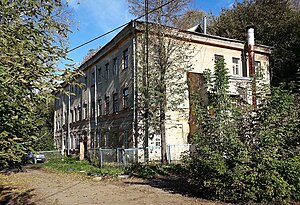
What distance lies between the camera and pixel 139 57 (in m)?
22.4

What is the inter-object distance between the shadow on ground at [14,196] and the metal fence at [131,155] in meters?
7.27

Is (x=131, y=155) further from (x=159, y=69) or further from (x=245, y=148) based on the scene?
(x=245, y=148)

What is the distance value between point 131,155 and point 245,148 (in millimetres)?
11706

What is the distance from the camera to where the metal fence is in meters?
19.8

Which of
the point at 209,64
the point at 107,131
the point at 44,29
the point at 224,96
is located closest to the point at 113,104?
the point at 107,131

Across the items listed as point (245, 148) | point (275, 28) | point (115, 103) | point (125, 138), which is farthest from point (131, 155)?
point (275, 28)

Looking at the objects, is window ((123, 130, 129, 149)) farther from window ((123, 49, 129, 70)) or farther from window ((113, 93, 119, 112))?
window ((123, 49, 129, 70))

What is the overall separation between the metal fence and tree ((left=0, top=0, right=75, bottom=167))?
1498 cm

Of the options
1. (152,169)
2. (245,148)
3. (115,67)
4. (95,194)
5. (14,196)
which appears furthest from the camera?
(115,67)

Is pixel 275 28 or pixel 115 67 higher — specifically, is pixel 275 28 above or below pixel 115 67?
above

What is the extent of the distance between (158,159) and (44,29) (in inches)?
691

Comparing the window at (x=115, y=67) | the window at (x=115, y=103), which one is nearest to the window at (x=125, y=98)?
the window at (x=115, y=103)

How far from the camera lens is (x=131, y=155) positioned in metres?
20.0

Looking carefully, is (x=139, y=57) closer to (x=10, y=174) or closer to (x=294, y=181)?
(x=10, y=174)
